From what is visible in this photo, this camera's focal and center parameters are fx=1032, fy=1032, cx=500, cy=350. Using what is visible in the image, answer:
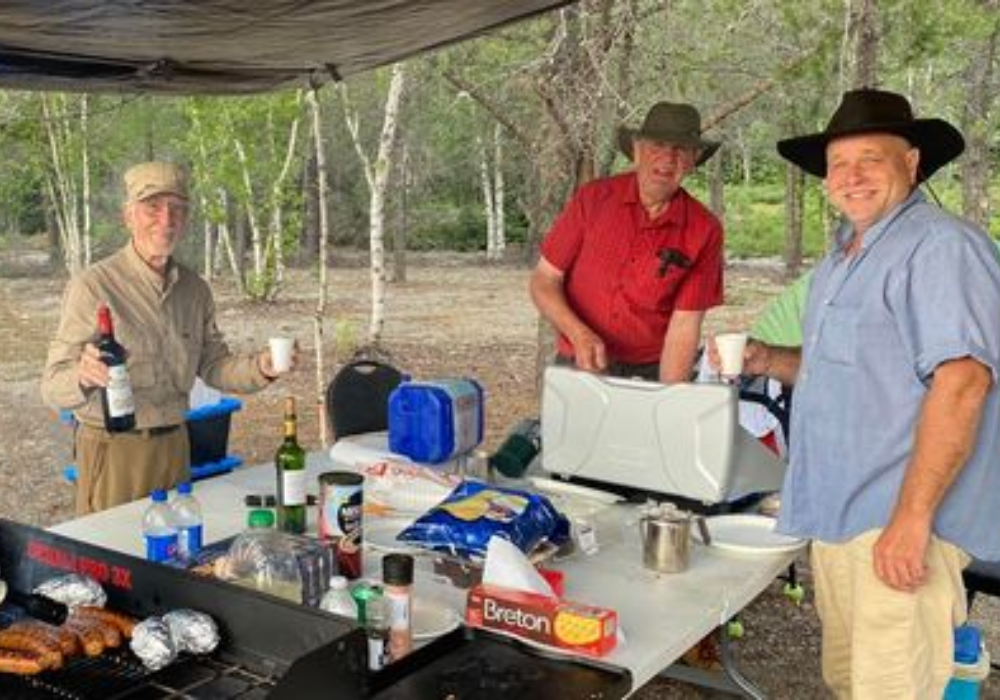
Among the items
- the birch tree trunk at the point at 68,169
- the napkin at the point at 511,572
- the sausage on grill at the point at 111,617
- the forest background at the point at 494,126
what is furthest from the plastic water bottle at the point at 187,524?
the birch tree trunk at the point at 68,169

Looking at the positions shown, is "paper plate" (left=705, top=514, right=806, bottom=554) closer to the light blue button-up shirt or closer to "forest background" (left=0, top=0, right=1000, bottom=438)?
the light blue button-up shirt

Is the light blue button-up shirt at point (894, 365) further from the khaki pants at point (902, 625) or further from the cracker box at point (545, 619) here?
the cracker box at point (545, 619)

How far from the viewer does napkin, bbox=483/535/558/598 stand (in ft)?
6.82

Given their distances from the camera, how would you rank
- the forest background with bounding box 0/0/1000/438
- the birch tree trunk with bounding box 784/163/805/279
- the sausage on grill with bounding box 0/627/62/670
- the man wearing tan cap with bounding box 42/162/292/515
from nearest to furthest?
the sausage on grill with bounding box 0/627/62/670, the man wearing tan cap with bounding box 42/162/292/515, the forest background with bounding box 0/0/1000/438, the birch tree trunk with bounding box 784/163/805/279

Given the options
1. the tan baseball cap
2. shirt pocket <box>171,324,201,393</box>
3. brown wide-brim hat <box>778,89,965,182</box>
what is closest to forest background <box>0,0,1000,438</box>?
the tan baseball cap

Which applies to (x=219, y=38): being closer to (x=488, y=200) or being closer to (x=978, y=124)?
(x=978, y=124)

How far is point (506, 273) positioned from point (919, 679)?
813 inches

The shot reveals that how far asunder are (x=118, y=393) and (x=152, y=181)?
0.80 metres

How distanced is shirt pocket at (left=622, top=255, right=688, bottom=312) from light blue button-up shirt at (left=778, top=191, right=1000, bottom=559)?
1284 millimetres

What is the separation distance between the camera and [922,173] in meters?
2.74

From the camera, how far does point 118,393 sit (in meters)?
2.94

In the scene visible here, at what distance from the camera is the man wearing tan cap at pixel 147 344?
3363 millimetres

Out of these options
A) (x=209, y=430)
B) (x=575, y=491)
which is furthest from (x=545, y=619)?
(x=209, y=430)

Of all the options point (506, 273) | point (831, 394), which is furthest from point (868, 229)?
point (506, 273)
